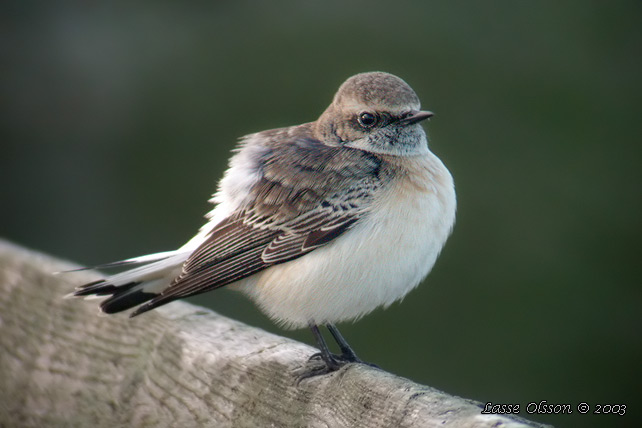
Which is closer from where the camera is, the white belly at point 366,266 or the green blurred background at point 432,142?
the white belly at point 366,266

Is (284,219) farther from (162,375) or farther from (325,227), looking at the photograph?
(162,375)

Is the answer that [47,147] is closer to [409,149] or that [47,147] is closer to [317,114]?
[317,114]

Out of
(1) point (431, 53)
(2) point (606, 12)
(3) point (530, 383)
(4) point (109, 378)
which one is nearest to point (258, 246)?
(4) point (109, 378)

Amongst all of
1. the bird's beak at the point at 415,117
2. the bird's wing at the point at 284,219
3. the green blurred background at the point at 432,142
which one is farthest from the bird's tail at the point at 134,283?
the green blurred background at the point at 432,142

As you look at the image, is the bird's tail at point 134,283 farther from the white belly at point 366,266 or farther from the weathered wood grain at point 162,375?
the white belly at point 366,266

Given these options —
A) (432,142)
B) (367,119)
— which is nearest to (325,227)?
(367,119)
